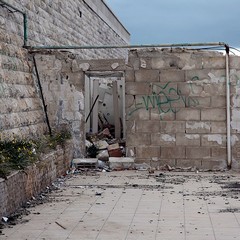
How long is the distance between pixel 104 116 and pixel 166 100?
3.41 meters

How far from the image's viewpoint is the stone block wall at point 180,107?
467 inches

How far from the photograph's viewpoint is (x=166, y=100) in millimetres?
11984

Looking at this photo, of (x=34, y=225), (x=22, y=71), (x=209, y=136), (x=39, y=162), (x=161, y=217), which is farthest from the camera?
(x=209, y=136)

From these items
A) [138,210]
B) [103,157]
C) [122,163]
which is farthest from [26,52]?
[138,210]

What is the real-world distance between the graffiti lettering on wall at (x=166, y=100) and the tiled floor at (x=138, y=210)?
1.81 meters

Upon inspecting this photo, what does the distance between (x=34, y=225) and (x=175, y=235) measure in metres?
1.90

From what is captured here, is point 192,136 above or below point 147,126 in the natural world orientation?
below

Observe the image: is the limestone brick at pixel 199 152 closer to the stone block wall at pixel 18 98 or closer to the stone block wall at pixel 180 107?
the stone block wall at pixel 180 107

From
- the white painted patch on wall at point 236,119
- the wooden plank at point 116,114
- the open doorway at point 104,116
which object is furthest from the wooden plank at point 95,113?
the white painted patch on wall at point 236,119

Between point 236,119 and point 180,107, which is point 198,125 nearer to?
point 180,107

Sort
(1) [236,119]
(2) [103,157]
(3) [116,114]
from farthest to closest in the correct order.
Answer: (3) [116,114] < (2) [103,157] < (1) [236,119]

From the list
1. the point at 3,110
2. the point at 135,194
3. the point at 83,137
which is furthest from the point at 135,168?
the point at 3,110

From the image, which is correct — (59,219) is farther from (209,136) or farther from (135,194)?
(209,136)

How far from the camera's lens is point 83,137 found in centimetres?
1252
